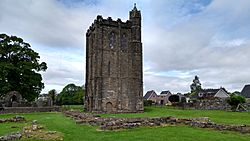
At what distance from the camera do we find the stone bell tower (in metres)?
45.5

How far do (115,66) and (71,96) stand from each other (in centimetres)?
4337

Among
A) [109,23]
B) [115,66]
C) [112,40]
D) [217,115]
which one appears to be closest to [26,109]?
[115,66]

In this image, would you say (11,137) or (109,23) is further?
(109,23)

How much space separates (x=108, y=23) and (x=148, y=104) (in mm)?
25831

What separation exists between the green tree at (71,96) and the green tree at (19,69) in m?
26.8

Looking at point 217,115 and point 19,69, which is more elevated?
point 19,69

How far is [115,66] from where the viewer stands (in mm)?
47031

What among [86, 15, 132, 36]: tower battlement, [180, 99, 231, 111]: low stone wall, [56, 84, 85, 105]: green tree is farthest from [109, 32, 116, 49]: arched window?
[56, 84, 85, 105]: green tree

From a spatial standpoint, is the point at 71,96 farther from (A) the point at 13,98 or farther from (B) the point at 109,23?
(B) the point at 109,23

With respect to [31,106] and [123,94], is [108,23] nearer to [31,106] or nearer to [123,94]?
[123,94]

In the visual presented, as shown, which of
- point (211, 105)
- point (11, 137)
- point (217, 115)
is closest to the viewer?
point (11, 137)

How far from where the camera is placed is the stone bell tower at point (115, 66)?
149ft

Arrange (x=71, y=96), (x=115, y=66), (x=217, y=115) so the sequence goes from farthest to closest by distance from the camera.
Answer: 1. (x=71, y=96)
2. (x=115, y=66)
3. (x=217, y=115)

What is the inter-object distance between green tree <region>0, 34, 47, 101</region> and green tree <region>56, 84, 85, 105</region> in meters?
26.8
